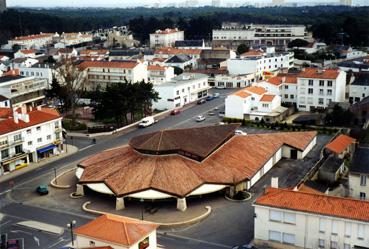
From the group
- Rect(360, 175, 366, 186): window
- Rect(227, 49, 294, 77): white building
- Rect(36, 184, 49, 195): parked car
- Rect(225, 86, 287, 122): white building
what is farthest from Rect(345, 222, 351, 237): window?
Rect(227, 49, 294, 77): white building

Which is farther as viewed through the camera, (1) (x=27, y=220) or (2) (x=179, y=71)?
(2) (x=179, y=71)

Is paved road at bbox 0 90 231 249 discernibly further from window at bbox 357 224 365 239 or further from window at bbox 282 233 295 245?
window at bbox 357 224 365 239

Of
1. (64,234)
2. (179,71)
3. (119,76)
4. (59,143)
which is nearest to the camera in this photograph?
(64,234)

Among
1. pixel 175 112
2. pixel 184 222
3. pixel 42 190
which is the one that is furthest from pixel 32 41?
pixel 184 222

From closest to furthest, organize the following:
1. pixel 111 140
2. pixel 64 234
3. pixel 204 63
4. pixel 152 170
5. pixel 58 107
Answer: pixel 64 234 < pixel 152 170 < pixel 111 140 < pixel 58 107 < pixel 204 63

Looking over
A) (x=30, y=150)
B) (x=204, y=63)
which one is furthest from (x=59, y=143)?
(x=204, y=63)

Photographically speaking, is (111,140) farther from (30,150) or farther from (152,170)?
(152,170)

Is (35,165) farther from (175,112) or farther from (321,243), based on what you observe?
(321,243)
